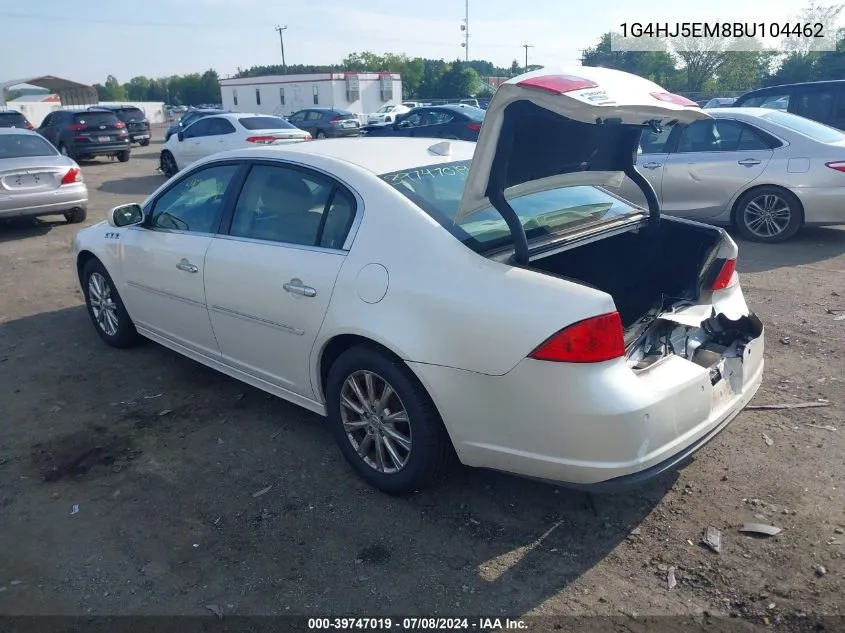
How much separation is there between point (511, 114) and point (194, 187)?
2486 millimetres

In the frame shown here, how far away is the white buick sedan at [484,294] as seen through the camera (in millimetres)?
2754

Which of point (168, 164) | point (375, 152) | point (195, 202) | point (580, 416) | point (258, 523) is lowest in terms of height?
point (258, 523)

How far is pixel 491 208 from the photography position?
3.42 meters

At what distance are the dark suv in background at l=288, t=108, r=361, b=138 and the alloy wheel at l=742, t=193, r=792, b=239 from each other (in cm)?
1997

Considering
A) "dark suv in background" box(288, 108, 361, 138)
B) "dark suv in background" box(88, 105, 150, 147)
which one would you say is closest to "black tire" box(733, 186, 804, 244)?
"dark suv in background" box(288, 108, 361, 138)

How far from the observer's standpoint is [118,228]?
514cm

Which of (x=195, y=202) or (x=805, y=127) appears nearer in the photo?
(x=195, y=202)

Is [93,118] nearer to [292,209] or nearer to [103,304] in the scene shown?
[103,304]

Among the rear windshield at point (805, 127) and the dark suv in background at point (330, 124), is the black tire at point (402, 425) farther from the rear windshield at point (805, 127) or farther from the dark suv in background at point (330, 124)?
the dark suv in background at point (330, 124)

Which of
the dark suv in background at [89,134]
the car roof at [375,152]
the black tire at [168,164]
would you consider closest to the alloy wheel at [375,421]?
the car roof at [375,152]

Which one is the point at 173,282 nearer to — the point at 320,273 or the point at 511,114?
the point at 320,273

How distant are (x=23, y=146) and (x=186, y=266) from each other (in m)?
7.98

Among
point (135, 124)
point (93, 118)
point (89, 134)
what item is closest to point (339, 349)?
point (89, 134)

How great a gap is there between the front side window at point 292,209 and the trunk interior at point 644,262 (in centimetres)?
119
